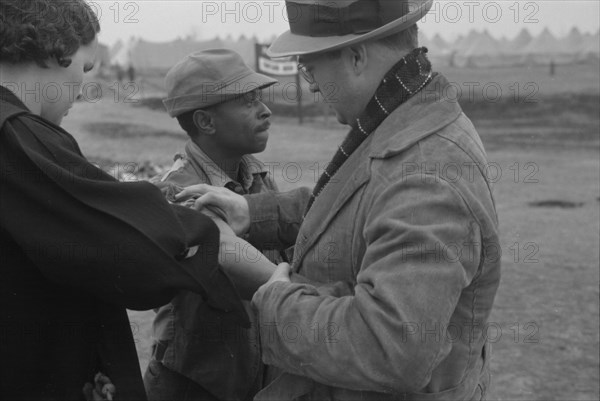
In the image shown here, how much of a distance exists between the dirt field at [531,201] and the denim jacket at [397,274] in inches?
51.7

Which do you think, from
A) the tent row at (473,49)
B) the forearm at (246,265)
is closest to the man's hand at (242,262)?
the forearm at (246,265)

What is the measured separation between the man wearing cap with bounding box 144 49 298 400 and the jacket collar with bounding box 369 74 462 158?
80cm

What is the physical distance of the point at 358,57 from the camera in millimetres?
1930

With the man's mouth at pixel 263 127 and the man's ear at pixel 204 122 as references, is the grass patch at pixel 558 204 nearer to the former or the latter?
the man's mouth at pixel 263 127

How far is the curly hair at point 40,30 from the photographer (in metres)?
1.75

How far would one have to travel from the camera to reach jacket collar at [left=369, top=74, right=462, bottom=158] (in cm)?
186

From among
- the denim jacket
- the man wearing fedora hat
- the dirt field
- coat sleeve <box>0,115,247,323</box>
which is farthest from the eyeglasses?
the dirt field

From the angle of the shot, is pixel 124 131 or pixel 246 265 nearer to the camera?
pixel 246 265

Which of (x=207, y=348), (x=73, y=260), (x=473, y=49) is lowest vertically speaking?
(x=473, y=49)

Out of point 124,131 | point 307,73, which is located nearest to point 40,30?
point 307,73

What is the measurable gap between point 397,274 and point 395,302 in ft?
0.21

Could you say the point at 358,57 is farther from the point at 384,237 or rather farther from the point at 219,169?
the point at 219,169

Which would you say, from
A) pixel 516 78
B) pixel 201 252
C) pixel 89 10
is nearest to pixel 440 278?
pixel 201 252

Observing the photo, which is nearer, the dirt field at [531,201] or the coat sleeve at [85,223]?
the coat sleeve at [85,223]
